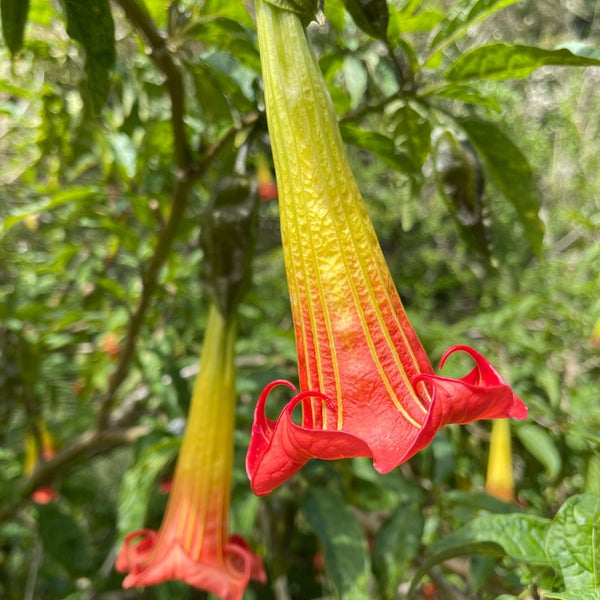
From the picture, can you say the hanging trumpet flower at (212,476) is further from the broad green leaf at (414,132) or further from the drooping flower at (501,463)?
the drooping flower at (501,463)

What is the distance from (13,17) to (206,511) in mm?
530

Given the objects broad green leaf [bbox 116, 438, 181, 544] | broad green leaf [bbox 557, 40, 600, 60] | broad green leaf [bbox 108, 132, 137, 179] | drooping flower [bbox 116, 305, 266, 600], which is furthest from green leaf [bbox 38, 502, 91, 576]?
broad green leaf [bbox 557, 40, 600, 60]

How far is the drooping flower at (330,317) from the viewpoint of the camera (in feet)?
1.30

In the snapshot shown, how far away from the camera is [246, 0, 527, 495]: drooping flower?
40cm

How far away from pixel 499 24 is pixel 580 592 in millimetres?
4240

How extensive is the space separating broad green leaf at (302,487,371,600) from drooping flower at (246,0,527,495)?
12.5 inches

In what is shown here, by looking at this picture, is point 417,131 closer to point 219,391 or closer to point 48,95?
point 219,391

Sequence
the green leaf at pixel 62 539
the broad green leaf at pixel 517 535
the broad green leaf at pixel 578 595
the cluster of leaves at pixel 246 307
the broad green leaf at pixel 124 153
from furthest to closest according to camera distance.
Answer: the green leaf at pixel 62 539 → the broad green leaf at pixel 124 153 → the cluster of leaves at pixel 246 307 → the broad green leaf at pixel 517 535 → the broad green leaf at pixel 578 595

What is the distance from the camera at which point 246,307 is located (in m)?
1.60

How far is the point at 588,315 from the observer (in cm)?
176

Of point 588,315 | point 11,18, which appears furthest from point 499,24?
point 11,18

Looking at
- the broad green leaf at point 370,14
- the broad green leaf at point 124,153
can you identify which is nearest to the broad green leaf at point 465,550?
the broad green leaf at point 370,14

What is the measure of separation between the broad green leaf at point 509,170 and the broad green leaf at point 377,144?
0.26 feet

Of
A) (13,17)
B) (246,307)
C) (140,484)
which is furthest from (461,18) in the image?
(246,307)
